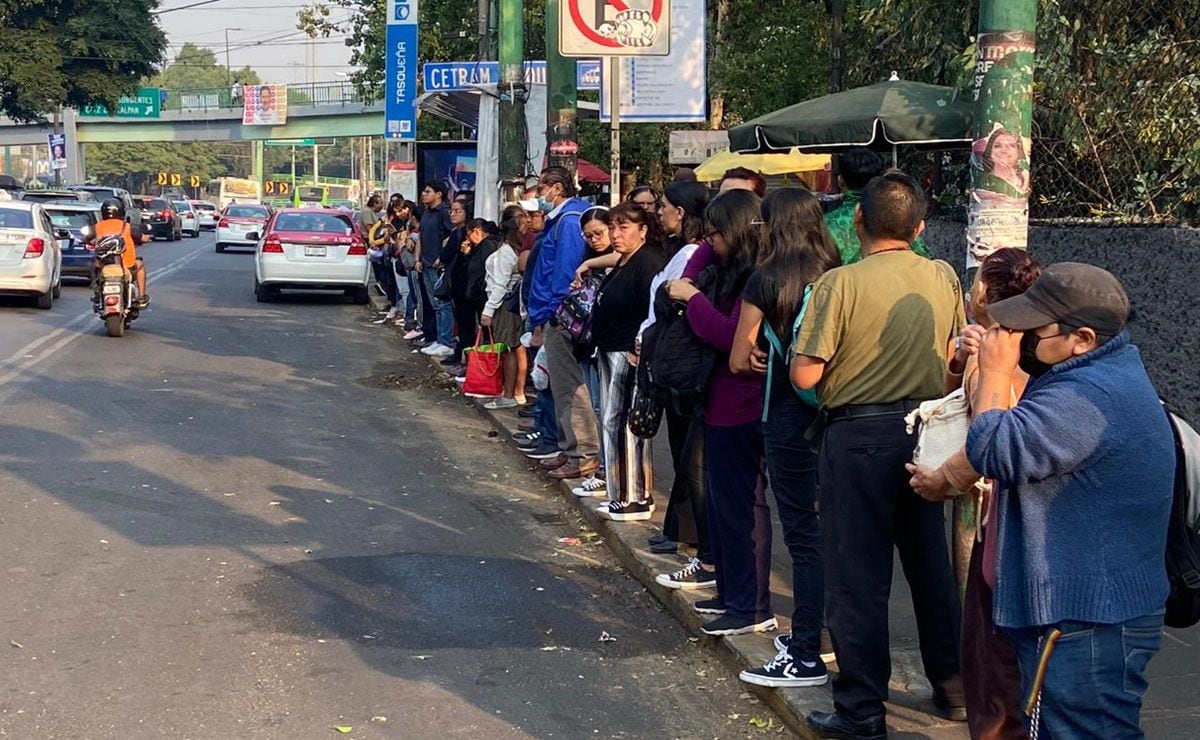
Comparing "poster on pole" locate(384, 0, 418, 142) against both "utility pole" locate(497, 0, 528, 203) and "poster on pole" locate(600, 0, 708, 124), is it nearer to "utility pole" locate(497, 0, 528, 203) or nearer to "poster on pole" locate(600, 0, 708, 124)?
"poster on pole" locate(600, 0, 708, 124)

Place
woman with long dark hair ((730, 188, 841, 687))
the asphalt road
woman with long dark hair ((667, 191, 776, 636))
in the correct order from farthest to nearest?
woman with long dark hair ((667, 191, 776, 636)), the asphalt road, woman with long dark hair ((730, 188, 841, 687))

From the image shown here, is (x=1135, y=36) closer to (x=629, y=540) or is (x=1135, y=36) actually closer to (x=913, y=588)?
(x=629, y=540)

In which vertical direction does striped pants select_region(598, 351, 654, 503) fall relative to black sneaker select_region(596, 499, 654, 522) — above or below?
above

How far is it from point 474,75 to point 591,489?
953 cm

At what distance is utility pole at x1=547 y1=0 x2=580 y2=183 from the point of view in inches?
528

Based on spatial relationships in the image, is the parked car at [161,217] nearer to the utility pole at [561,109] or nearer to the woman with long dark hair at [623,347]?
the utility pole at [561,109]

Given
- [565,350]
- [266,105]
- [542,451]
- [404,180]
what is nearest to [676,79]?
[542,451]

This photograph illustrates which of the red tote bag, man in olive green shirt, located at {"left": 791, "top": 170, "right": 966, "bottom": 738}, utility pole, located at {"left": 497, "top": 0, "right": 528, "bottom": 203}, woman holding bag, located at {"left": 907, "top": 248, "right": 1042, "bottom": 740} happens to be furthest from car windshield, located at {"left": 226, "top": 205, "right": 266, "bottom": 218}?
woman holding bag, located at {"left": 907, "top": 248, "right": 1042, "bottom": 740}

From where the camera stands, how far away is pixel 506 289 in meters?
12.1

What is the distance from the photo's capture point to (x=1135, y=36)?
8734 mm

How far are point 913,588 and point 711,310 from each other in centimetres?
149

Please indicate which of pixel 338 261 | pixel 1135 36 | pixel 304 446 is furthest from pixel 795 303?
pixel 338 261

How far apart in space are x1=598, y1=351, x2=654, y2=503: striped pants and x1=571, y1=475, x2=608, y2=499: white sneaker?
588 millimetres

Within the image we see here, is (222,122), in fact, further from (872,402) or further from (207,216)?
(872,402)
